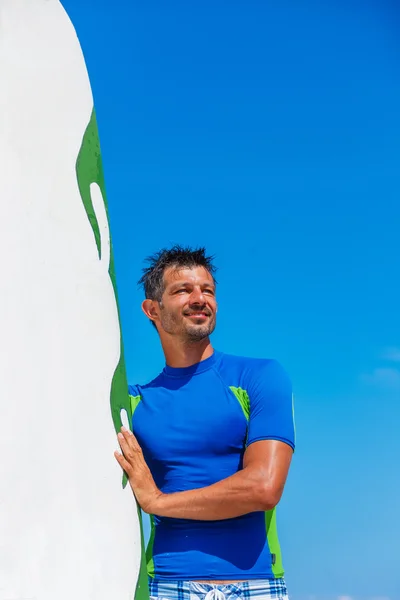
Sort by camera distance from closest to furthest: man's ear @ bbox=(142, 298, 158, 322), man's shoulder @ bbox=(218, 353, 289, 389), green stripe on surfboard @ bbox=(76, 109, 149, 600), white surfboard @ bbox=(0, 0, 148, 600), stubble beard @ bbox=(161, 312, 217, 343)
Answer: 1. white surfboard @ bbox=(0, 0, 148, 600)
2. green stripe on surfboard @ bbox=(76, 109, 149, 600)
3. man's shoulder @ bbox=(218, 353, 289, 389)
4. stubble beard @ bbox=(161, 312, 217, 343)
5. man's ear @ bbox=(142, 298, 158, 322)

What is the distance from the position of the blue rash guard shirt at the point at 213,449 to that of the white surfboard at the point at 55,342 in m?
0.23

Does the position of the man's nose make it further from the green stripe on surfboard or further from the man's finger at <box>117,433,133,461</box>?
the man's finger at <box>117,433,133,461</box>

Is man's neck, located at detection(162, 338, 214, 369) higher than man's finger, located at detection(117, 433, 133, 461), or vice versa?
man's neck, located at detection(162, 338, 214, 369)

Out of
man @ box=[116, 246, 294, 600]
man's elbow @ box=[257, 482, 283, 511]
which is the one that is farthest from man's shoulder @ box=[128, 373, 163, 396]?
man's elbow @ box=[257, 482, 283, 511]

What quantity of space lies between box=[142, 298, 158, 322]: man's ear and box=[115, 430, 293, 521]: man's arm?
34.0 inches

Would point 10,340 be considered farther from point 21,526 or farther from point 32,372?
point 21,526

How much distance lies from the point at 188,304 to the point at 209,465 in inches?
33.4

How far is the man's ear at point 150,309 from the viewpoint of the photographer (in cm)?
398

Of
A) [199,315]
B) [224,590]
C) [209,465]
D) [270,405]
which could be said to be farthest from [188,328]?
[224,590]

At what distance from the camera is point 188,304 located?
12.2 feet

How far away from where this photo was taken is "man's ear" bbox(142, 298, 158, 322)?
157 inches

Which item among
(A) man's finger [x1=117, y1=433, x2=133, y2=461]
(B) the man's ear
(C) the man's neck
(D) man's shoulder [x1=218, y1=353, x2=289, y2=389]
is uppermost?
(B) the man's ear

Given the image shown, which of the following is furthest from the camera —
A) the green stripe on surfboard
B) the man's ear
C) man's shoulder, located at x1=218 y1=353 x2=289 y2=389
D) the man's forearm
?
the man's ear

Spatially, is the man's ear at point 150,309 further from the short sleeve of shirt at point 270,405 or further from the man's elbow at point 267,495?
the man's elbow at point 267,495
